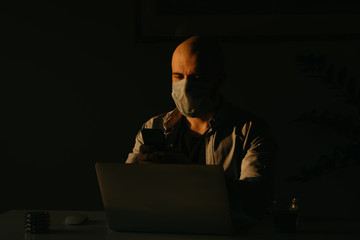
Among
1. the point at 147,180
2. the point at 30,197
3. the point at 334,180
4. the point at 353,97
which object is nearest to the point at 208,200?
the point at 147,180

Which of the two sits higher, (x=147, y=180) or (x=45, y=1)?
(x=45, y=1)

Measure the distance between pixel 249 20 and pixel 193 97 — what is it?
114 centimetres

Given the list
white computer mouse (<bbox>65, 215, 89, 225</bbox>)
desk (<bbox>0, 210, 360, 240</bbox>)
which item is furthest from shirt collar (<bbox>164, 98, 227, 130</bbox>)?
white computer mouse (<bbox>65, 215, 89, 225</bbox>)

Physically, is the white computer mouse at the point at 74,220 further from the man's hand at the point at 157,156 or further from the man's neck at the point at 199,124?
the man's neck at the point at 199,124

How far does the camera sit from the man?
175 centimetres

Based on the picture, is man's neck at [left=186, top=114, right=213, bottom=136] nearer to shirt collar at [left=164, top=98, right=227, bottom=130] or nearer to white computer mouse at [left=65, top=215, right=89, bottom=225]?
shirt collar at [left=164, top=98, right=227, bottom=130]

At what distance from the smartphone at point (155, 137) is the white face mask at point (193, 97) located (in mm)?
444

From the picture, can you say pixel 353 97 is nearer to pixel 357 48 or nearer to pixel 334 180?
pixel 357 48

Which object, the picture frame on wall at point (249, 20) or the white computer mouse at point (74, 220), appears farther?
the picture frame on wall at point (249, 20)

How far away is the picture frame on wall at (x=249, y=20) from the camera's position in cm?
271

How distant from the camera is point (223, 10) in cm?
277

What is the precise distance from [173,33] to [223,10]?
30 centimetres

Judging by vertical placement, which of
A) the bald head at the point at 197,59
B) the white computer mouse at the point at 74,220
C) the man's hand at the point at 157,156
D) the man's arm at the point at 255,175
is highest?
the bald head at the point at 197,59

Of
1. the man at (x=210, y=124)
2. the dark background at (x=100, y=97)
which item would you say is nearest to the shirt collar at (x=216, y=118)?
the man at (x=210, y=124)
